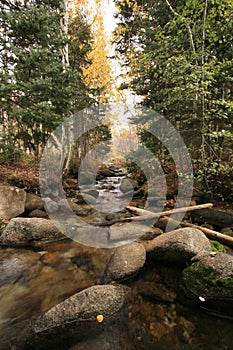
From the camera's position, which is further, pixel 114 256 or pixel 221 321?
pixel 114 256

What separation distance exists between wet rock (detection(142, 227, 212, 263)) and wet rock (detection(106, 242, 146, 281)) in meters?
0.37

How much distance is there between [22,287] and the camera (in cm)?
350

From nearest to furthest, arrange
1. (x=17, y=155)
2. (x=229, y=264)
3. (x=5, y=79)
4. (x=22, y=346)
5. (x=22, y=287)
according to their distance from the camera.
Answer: (x=22, y=346), (x=229, y=264), (x=22, y=287), (x=5, y=79), (x=17, y=155)

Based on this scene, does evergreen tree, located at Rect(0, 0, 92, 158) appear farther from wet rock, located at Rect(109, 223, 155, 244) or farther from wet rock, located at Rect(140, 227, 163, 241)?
wet rock, located at Rect(140, 227, 163, 241)

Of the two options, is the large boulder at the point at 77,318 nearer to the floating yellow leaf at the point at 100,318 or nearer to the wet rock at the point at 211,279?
the floating yellow leaf at the point at 100,318

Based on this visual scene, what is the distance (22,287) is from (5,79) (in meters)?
5.76

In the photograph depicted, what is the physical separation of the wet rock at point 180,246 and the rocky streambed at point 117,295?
0.06ft

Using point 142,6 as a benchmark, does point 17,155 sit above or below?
below

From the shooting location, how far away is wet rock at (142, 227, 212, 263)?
12.1 ft

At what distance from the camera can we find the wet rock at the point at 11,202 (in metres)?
5.95

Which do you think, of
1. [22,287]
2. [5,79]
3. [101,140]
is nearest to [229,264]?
[22,287]

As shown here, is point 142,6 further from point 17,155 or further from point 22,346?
point 22,346

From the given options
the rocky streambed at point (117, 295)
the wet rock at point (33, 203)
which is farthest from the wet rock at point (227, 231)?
the wet rock at point (33, 203)

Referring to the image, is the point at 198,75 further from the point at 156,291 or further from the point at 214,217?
the point at 156,291
